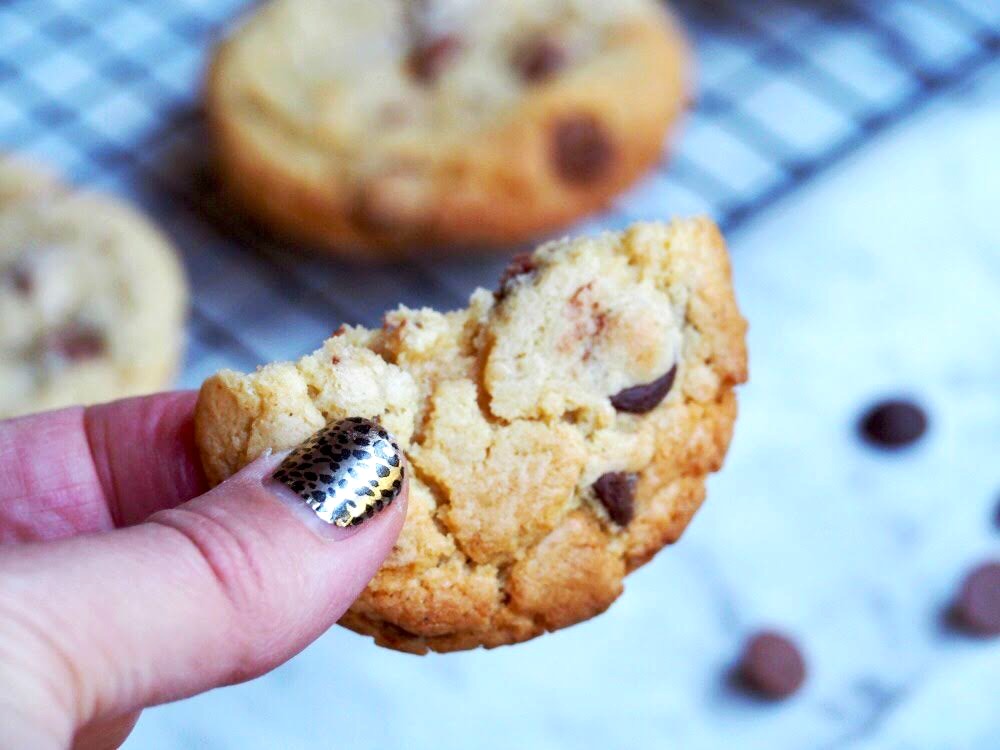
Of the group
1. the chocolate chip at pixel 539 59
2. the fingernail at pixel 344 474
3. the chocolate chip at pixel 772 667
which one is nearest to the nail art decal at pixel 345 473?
the fingernail at pixel 344 474

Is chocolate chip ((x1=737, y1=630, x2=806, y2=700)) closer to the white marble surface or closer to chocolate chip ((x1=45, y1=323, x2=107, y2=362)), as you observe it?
the white marble surface

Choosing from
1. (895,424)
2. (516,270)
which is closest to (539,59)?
(895,424)

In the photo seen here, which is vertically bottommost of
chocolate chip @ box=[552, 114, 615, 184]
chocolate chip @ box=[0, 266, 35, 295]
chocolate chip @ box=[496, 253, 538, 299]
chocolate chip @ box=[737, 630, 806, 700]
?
chocolate chip @ box=[737, 630, 806, 700]

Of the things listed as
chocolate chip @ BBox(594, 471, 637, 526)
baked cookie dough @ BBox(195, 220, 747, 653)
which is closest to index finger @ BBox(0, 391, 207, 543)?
baked cookie dough @ BBox(195, 220, 747, 653)

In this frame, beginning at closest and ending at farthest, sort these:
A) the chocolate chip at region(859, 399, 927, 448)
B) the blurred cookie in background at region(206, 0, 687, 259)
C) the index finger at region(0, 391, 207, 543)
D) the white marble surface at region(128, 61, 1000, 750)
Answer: the index finger at region(0, 391, 207, 543)
the white marble surface at region(128, 61, 1000, 750)
the chocolate chip at region(859, 399, 927, 448)
the blurred cookie in background at region(206, 0, 687, 259)

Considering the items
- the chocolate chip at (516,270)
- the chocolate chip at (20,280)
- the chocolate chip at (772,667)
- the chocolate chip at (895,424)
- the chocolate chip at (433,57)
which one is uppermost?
the chocolate chip at (516,270)

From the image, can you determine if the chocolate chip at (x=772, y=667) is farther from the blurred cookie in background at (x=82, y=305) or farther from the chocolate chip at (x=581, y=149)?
the blurred cookie in background at (x=82, y=305)

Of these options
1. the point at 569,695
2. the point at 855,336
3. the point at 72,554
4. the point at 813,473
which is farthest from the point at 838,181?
the point at 72,554
